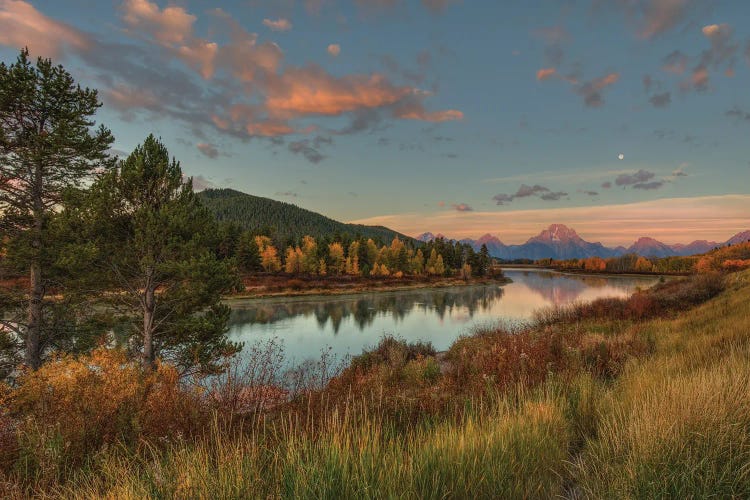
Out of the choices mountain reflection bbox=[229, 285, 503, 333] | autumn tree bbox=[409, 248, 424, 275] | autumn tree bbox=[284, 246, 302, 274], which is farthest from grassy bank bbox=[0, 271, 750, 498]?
autumn tree bbox=[409, 248, 424, 275]

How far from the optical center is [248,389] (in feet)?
24.8

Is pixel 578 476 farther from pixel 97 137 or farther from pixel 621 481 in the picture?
pixel 97 137

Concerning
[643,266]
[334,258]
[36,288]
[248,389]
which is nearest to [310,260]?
[334,258]

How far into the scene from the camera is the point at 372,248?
92.3 m

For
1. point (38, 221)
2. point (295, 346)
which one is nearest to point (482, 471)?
point (38, 221)

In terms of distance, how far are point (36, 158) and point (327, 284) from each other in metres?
54.3

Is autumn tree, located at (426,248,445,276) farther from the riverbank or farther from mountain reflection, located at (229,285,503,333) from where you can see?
mountain reflection, located at (229,285,503,333)

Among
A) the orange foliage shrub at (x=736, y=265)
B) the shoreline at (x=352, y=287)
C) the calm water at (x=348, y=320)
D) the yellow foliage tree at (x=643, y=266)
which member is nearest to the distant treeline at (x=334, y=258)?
the shoreline at (x=352, y=287)

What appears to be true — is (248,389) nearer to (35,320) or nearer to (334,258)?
(35,320)

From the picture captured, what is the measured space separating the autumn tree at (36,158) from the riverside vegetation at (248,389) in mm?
79

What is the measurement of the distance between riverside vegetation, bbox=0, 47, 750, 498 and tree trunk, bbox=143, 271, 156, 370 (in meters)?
0.07

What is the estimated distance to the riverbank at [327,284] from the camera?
189ft

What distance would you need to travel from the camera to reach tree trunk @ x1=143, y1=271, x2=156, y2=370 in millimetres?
14829

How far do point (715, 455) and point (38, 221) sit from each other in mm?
20172
